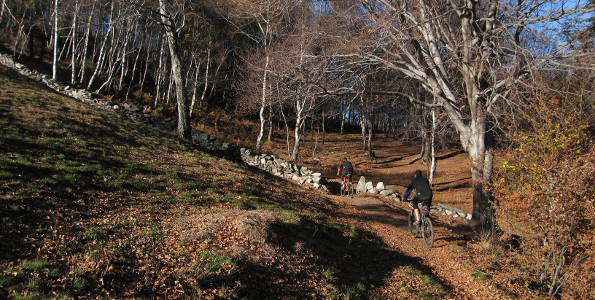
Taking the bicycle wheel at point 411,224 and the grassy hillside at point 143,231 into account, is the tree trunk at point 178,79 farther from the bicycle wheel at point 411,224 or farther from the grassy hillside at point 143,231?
the bicycle wheel at point 411,224

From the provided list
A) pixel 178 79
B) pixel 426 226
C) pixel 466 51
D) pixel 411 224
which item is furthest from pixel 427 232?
pixel 178 79

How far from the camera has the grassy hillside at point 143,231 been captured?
399 centimetres

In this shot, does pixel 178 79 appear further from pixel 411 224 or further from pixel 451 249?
pixel 451 249

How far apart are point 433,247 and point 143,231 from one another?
285 inches

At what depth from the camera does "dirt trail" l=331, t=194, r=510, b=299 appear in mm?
6352

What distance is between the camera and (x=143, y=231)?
5.43 meters

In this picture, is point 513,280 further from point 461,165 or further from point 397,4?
point 461,165

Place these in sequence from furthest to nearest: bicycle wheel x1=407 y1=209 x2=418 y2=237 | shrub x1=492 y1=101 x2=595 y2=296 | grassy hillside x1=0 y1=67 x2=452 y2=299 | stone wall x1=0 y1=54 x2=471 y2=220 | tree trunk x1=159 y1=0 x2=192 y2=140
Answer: stone wall x1=0 y1=54 x2=471 y2=220
tree trunk x1=159 y1=0 x2=192 y2=140
bicycle wheel x1=407 y1=209 x2=418 y2=237
shrub x1=492 y1=101 x2=595 y2=296
grassy hillside x1=0 y1=67 x2=452 y2=299

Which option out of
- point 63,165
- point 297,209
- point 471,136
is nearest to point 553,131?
point 471,136

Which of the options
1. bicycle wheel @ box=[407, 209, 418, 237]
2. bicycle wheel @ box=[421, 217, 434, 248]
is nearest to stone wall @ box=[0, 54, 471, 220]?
bicycle wheel @ box=[407, 209, 418, 237]

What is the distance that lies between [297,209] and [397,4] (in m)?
6.83

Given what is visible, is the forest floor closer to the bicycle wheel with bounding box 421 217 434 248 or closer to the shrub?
the bicycle wheel with bounding box 421 217 434 248

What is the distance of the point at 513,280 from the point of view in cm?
657

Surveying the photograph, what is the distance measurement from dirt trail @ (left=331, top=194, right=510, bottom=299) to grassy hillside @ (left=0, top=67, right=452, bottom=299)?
0.69 metres
